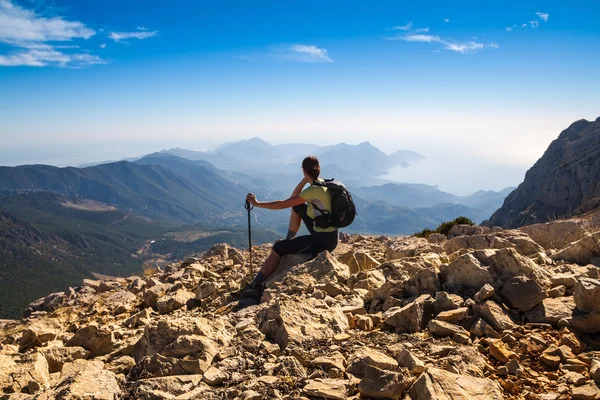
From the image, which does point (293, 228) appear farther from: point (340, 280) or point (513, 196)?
point (513, 196)

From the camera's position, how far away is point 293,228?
10.5 m

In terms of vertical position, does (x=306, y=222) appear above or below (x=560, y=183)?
above

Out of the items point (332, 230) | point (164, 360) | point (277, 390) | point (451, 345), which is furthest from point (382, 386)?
point (332, 230)

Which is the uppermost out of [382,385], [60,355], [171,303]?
[382,385]

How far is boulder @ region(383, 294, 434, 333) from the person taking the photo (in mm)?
5566

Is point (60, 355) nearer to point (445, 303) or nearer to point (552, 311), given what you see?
point (445, 303)

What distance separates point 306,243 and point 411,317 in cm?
448

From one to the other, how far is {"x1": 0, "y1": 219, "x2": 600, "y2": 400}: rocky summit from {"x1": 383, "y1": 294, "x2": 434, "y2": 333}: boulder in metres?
0.02

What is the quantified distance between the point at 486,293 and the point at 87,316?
383 inches

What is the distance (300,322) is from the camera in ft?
18.5

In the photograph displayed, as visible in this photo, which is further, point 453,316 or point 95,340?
point 95,340

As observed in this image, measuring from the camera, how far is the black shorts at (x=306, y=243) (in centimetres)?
969

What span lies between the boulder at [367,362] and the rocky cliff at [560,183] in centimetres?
6808

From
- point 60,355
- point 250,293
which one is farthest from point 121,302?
point 60,355
